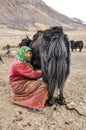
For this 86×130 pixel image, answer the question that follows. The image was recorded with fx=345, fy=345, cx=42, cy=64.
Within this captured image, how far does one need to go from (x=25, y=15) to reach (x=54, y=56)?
8803 centimetres

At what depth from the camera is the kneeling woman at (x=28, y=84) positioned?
17.4 feet

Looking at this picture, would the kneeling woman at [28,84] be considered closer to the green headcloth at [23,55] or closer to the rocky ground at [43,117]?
the green headcloth at [23,55]

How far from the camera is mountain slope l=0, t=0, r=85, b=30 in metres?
81.9

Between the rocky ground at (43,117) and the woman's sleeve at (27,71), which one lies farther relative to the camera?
the woman's sleeve at (27,71)

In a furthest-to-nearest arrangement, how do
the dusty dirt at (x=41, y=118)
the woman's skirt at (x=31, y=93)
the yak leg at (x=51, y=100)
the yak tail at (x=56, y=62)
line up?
1. the yak leg at (x=51, y=100)
2. the woman's skirt at (x=31, y=93)
3. the yak tail at (x=56, y=62)
4. the dusty dirt at (x=41, y=118)

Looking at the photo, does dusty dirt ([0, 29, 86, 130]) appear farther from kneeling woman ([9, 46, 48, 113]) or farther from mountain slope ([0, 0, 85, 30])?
mountain slope ([0, 0, 85, 30])

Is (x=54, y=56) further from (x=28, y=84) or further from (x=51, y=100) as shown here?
(x=51, y=100)

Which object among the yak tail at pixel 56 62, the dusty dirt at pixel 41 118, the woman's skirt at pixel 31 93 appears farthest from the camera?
the woman's skirt at pixel 31 93

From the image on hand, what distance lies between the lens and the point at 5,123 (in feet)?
15.7

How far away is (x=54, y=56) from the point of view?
514 cm

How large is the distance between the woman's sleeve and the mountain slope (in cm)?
6982

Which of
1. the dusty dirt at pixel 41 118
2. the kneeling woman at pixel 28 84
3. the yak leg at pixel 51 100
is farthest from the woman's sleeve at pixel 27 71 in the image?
the dusty dirt at pixel 41 118

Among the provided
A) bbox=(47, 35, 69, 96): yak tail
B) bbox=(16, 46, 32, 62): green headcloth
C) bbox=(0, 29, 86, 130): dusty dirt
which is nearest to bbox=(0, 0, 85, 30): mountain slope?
bbox=(0, 29, 86, 130): dusty dirt

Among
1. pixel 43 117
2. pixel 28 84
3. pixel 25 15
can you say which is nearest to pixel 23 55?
pixel 28 84
